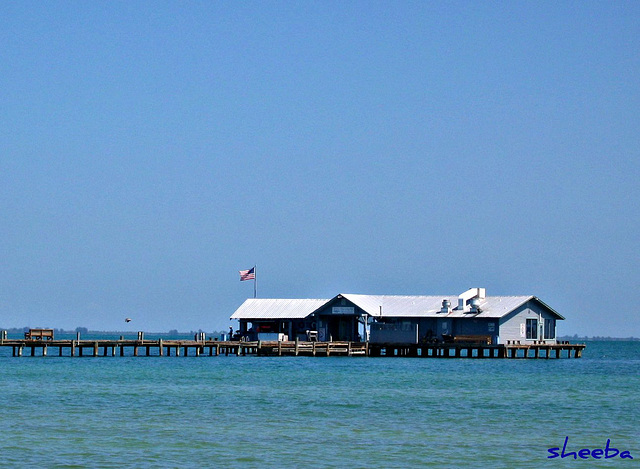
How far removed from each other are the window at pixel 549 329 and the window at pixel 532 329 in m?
1.23

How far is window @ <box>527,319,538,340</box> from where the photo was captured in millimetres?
84562

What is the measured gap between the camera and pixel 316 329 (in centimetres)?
8906

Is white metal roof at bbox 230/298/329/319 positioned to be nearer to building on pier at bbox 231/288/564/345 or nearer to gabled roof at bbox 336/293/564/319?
building on pier at bbox 231/288/564/345

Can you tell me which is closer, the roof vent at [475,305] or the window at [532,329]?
the roof vent at [475,305]

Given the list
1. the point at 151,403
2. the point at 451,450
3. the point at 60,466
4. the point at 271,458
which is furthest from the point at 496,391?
the point at 60,466

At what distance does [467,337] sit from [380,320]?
8.15 metres

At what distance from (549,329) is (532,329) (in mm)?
2366

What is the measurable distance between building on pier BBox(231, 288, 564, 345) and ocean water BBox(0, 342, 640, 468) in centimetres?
1388

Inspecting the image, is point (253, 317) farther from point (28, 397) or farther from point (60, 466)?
point (60, 466)

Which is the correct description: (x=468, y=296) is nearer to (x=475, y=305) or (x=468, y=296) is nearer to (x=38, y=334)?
(x=475, y=305)

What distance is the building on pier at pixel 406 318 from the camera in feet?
273

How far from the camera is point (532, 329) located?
84938mm

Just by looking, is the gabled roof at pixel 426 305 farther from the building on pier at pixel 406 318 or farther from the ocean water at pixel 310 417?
the ocean water at pixel 310 417

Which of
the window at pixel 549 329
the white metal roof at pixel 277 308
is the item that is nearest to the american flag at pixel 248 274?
the white metal roof at pixel 277 308
